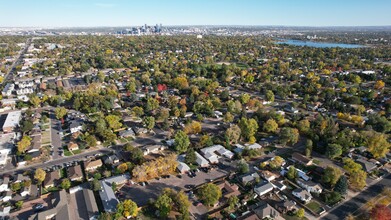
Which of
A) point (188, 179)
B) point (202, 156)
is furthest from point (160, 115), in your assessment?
point (188, 179)

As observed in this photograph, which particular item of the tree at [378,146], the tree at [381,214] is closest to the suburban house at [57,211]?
the tree at [381,214]

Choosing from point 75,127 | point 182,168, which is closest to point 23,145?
point 75,127

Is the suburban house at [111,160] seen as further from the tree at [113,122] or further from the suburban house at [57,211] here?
the tree at [113,122]

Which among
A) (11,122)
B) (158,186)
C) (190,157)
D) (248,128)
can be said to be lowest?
(158,186)

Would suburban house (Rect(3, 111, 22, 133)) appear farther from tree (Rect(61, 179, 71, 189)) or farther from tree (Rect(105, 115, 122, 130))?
tree (Rect(61, 179, 71, 189))

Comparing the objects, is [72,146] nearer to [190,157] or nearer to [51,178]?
[51,178]

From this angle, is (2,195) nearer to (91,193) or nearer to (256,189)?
(91,193)

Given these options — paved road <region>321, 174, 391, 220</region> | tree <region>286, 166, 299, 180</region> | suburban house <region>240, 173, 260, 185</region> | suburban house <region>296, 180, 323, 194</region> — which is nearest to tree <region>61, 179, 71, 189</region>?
suburban house <region>240, 173, 260, 185</region>
